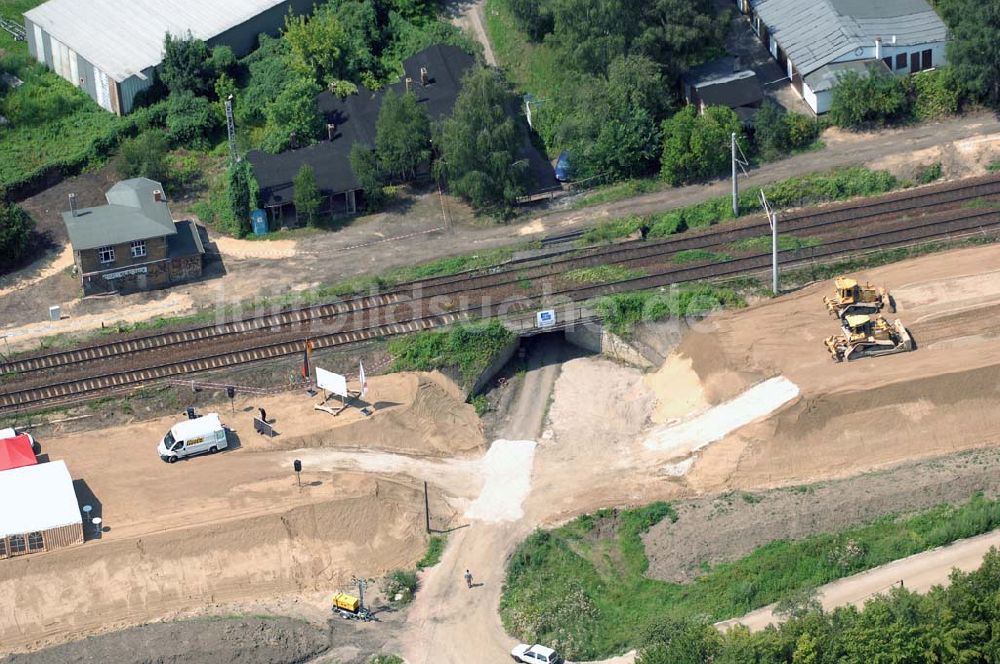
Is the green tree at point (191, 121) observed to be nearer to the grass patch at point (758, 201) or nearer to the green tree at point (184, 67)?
the green tree at point (184, 67)

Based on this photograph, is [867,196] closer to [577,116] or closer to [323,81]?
[577,116]

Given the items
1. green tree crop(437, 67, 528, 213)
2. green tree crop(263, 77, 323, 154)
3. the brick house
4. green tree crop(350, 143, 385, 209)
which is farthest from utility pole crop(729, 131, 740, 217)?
the brick house

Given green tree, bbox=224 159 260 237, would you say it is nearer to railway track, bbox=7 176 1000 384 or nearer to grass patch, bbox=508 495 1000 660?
railway track, bbox=7 176 1000 384

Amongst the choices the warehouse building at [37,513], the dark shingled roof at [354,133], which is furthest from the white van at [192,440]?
the dark shingled roof at [354,133]

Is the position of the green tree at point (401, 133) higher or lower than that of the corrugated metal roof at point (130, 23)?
lower

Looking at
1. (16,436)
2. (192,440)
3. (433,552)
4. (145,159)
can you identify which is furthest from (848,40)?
(16,436)
